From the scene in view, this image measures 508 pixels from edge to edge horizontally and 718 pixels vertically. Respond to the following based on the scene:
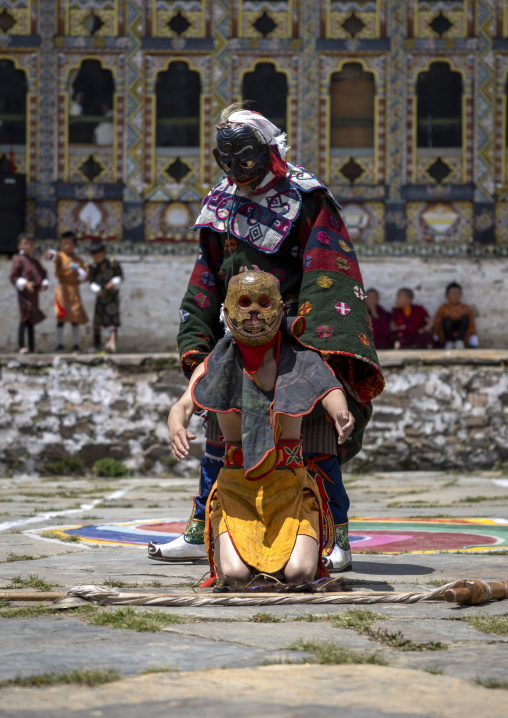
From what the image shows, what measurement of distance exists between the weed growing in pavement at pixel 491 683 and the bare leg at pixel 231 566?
1.28 metres

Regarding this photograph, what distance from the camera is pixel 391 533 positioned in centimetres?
520

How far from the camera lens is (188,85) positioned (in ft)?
51.4

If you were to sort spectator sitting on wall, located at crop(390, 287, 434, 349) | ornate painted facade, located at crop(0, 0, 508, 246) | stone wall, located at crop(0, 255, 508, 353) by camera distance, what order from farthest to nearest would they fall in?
ornate painted facade, located at crop(0, 0, 508, 246)
stone wall, located at crop(0, 255, 508, 353)
spectator sitting on wall, located at crop(390, 287, 434, 349)

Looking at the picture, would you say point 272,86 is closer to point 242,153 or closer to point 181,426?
point 242,153

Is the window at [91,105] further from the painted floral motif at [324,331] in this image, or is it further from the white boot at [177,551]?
the painted floral motif at [324,331]

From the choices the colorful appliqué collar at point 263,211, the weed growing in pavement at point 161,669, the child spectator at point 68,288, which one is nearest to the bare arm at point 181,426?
the colorful appliqué collar at point 263,211

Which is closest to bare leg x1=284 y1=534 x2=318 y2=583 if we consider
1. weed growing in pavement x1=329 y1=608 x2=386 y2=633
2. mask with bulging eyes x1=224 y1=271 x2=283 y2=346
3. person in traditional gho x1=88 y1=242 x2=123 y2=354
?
weed growing in pavement x1=329 y1=608 x2=386 y2=633

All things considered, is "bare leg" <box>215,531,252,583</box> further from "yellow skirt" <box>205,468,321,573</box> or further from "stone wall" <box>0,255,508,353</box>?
"stone wall" <box>0,255,508,353</box>

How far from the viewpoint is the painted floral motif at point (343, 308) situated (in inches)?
147

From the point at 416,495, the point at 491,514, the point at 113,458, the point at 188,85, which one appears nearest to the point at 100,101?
the point at 188,85

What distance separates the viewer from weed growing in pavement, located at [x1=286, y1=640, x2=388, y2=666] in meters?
2.08

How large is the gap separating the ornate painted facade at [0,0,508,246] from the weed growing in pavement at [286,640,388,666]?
13514 mm

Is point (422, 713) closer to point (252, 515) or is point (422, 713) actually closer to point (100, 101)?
point (252, 515)

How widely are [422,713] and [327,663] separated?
0.40 meters
